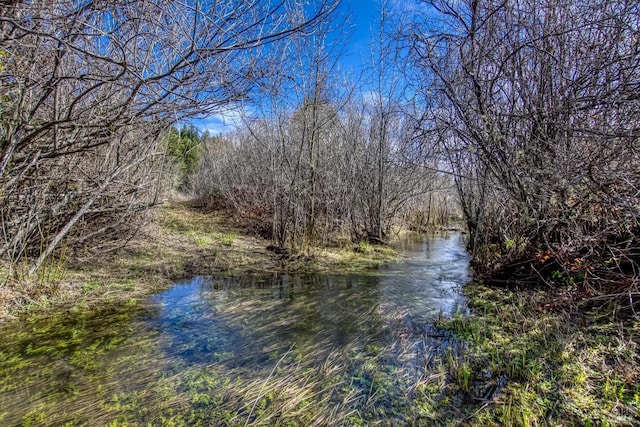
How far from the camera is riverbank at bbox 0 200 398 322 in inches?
155

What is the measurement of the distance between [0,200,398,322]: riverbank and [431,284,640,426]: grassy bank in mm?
3473

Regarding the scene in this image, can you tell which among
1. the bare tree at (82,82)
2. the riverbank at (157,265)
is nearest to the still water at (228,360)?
the riverbank at (157,265)

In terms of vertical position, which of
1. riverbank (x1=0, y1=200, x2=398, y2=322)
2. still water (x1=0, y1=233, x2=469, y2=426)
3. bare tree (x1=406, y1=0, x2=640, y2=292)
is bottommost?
still water (x1=0, y1=233, x2=469, y2=426)

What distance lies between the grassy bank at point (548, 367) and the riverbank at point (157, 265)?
347 centimetres

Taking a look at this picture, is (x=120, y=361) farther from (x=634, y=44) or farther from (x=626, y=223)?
(x=634, y=44)

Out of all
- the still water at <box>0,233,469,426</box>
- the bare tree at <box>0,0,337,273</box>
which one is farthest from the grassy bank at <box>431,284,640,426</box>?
the bare tree at <box>0,0,337,273</box>

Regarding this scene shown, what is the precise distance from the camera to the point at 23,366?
2.69 metres

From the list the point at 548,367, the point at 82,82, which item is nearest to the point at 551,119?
the point at 548,367

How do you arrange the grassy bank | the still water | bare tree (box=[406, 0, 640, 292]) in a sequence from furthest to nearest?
1. bare tree (box=[406, 0, 640, 292])
2. the still water
3. the grassy bank

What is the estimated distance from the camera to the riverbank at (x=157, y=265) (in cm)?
395

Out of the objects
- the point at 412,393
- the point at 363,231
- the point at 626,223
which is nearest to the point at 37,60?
the point at 412,393

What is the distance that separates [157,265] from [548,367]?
19.7 ft

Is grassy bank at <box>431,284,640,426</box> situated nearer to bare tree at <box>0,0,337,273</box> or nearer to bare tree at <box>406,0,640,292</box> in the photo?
bare tree at <box>406,0,640,292</box>

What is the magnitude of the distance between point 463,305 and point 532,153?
7.25 feet
